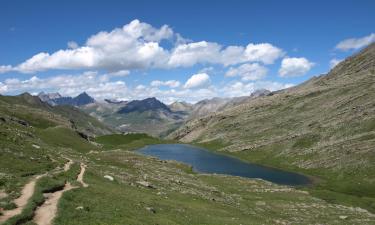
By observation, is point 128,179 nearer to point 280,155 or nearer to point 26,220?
point 26,220

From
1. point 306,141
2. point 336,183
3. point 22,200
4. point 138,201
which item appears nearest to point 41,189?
point 22,200

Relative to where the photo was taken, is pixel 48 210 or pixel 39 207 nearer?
pixel 48 210

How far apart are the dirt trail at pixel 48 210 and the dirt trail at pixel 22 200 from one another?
151 centimetres

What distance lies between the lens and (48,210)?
3541cm

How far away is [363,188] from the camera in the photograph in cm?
11731

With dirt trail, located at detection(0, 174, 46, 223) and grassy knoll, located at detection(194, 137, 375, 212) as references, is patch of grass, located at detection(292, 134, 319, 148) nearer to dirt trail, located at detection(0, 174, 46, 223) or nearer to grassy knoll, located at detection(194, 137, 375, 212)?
grassy knoll, located at detection(194, 137, 375, 212)

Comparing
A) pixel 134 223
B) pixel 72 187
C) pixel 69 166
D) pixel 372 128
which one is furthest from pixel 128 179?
pixel 372 128

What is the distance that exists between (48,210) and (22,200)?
3.90m

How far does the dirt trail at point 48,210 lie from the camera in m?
32.0

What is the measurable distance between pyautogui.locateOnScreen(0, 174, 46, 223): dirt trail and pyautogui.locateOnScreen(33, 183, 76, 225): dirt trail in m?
1.51

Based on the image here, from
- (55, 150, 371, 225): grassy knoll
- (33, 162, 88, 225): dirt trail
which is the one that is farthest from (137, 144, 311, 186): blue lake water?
(33, 162, 88, 225): dirt trail

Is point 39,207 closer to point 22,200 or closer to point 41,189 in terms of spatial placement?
point 22,200

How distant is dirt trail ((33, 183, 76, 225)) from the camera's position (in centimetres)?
3200

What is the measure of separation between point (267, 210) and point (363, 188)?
205 ft
